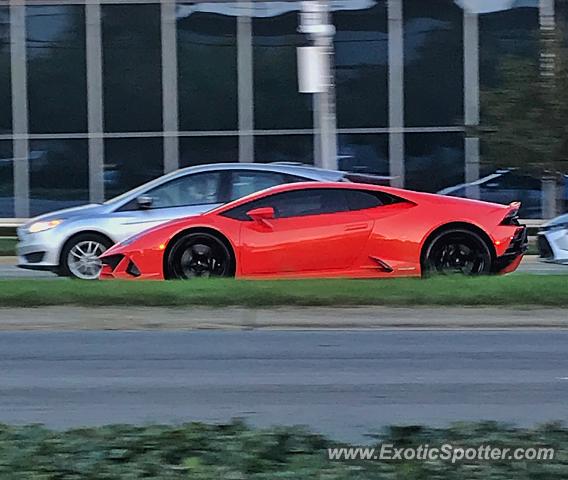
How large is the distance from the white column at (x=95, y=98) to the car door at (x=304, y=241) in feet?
39.2

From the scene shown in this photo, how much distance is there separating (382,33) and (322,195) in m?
11.6

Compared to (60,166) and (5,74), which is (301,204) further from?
(5,74)

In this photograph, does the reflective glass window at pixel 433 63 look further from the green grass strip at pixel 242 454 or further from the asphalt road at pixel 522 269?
the green grass strip at pixel 242 454

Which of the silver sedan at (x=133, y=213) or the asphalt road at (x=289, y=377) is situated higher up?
the silver sedan at (x=133, y=213)

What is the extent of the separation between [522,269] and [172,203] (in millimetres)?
5669

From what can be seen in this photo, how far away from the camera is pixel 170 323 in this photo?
11859mm

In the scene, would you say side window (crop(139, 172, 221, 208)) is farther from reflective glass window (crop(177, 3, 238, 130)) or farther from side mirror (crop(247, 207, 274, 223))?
reflective glass window (crop(177, 3, 238, 130))

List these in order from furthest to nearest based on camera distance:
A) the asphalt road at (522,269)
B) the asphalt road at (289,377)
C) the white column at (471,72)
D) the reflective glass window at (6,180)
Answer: the reflective glass window at (6,180), the white column at (471,72), the asphalt road at (522,269), the asphalt road at (289,377)

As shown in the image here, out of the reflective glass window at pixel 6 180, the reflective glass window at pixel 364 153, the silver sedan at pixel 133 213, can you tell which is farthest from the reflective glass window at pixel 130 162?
the silver sedan at pixel 133 213

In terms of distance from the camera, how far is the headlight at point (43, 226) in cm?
1599

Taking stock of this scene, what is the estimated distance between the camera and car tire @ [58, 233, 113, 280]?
52.0ft

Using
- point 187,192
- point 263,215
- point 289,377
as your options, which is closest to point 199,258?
point 263,215

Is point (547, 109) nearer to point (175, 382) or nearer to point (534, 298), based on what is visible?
point (534, 298)

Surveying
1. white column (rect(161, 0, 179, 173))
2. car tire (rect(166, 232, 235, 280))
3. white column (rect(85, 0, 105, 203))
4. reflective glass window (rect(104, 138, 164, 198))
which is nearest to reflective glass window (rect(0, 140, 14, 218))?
white column (rect(85, 0, 105, 203))
